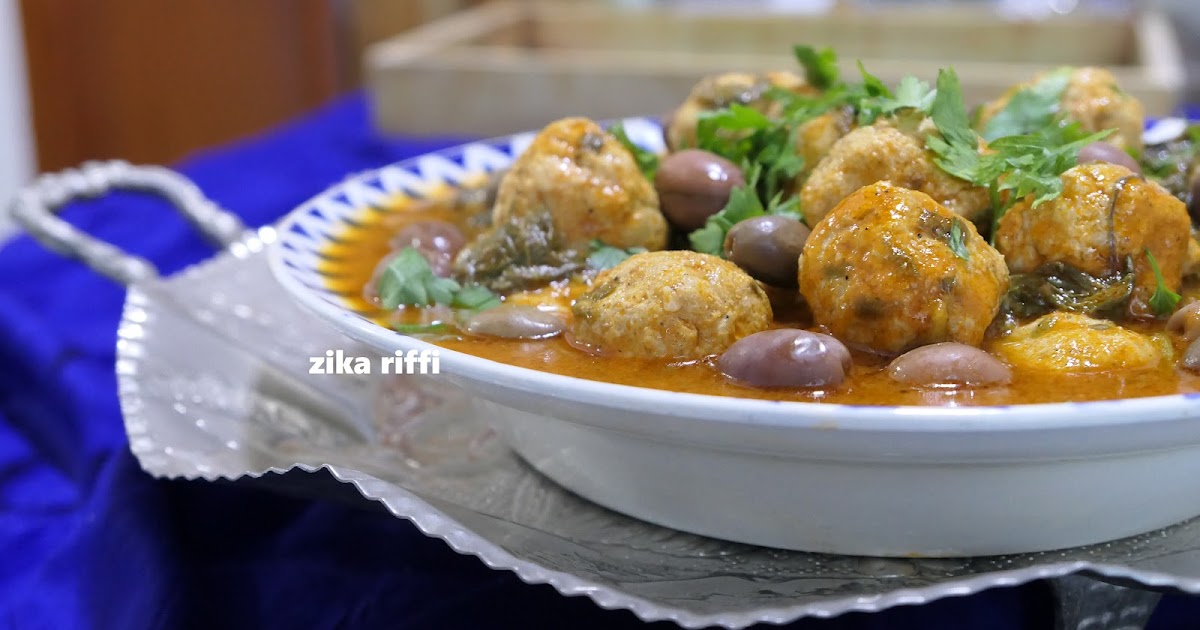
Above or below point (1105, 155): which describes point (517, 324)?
below

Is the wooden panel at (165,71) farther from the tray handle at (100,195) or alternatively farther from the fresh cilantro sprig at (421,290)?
the fresh cilantro sprig at (421,290)

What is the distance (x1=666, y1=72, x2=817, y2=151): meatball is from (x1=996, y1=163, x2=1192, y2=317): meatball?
0.67 meters

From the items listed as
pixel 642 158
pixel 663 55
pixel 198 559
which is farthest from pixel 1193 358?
pixel 663 55

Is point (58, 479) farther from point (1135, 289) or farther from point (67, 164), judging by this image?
point (67, 164)

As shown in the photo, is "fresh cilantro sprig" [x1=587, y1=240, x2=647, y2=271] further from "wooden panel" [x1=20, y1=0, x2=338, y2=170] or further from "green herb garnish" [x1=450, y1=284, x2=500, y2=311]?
"wooden panel" [x1=20, y1=0, x2=338, y2=170]

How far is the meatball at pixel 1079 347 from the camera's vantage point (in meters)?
1.56

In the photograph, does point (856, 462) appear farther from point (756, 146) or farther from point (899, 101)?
point (756, 146)

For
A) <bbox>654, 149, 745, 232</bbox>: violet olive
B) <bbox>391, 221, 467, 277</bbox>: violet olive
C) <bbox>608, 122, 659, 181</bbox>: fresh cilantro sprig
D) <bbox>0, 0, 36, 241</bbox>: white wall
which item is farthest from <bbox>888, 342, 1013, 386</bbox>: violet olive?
<bbox>0, 0, 36, 241</bbox>: white wall

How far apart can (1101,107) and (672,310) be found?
112 centimetres

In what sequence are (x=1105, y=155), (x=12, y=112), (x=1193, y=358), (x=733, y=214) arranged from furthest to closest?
(x=12, y=112) < (x=733, y=214) < (x=1105, y=155) < (x=1193, y=358)

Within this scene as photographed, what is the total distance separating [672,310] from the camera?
1.66 m

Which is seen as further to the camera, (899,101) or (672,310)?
(899,101)

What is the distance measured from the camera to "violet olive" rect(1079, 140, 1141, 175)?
1876mm

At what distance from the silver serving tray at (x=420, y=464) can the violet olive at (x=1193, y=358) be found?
25 centimetres
